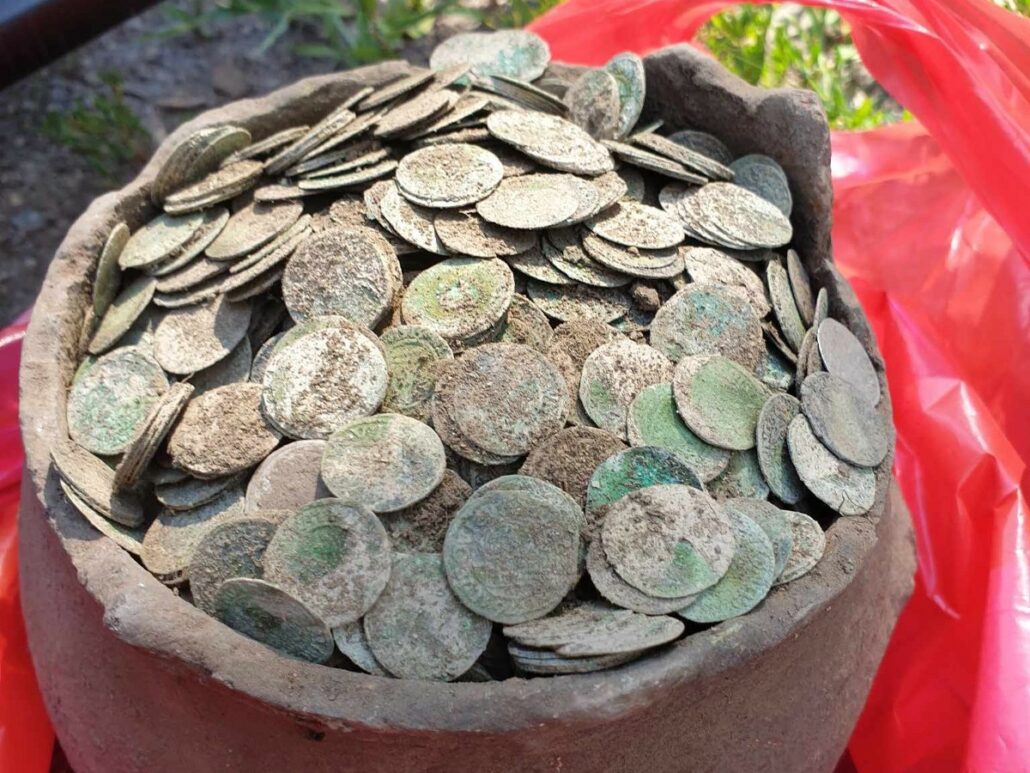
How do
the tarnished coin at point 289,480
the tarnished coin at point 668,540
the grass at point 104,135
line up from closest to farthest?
the tarnished coin at point 668,540
the tarnished coin at point 289,480
the grass at point 104,135

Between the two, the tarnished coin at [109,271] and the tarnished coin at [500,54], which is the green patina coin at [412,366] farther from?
the tarnished coin at [500,54]

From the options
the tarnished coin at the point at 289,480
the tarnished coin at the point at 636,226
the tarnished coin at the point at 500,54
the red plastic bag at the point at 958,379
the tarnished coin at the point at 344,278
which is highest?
the tarnished coin at the point at 500,54

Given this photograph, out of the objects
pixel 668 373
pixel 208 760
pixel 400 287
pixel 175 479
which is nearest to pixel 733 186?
pixel 668 373

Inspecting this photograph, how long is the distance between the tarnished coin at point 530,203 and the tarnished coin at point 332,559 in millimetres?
539

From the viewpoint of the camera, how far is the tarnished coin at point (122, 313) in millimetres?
1660

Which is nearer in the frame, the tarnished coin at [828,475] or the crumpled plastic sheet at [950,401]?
the tarnished coin at [828,475]

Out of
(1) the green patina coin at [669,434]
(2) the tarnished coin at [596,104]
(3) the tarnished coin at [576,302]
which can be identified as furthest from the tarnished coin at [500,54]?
(1) the green patina coin at [669,434]

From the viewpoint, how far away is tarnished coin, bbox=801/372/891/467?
152 centimetres

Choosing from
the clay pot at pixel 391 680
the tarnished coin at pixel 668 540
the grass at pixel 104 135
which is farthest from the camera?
the grass at pixel 104 135

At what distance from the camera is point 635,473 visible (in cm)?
142

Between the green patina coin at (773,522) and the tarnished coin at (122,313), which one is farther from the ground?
the tarnished coin at (122,313)

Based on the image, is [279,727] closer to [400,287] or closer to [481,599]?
[481,599]

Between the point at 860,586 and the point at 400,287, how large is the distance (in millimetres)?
859

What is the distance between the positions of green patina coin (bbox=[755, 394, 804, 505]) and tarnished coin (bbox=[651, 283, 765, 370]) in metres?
0.12
